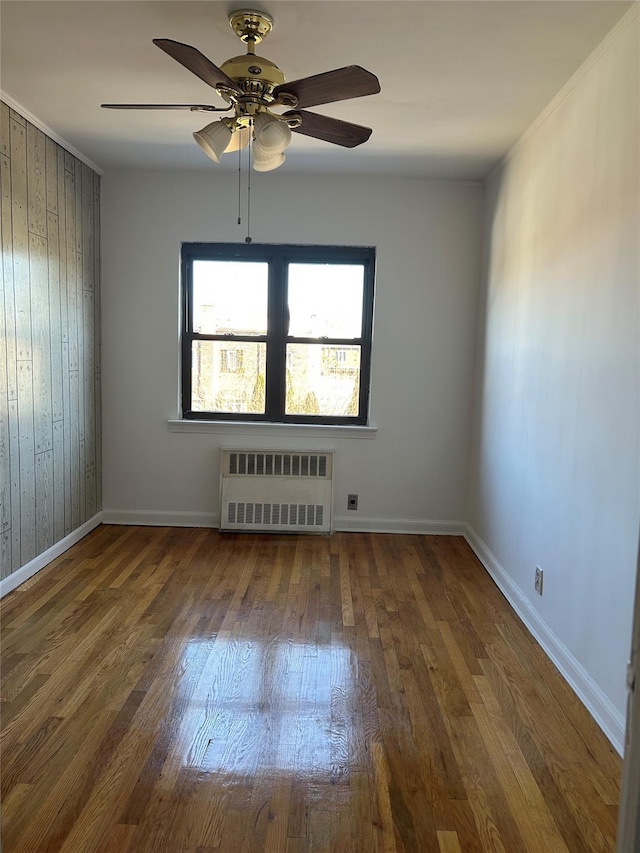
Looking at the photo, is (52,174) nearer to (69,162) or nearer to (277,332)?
(69,162)

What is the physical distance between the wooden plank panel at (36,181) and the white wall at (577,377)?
279 cm

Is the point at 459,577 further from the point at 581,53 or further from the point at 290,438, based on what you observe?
the point at 581,53

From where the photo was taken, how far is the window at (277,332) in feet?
15.3

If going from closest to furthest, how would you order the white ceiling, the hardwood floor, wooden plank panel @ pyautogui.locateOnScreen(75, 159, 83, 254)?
the hardwood floor
the white ceiling
wooden plank panel @ pyautogui.locateOnScreen(75, 159, 83, 254)

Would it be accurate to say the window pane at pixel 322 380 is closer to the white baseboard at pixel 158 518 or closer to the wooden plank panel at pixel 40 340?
the white baseboard at pixel 158 518

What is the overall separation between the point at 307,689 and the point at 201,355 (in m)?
2.87

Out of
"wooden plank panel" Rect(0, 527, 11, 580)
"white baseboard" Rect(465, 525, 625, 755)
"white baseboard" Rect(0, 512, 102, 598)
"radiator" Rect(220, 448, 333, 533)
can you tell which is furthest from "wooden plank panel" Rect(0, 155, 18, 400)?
"white baseboard" Rect(465, 525, 625, 755)

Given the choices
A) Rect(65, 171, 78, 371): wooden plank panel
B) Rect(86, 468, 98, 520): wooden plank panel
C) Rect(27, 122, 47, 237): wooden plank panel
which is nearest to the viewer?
Rect(27, 122, 47, 237): wooden plank panel

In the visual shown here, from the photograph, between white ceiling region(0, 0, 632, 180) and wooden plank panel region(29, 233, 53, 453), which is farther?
wooden plank panel region(29, 233, 53, 453)

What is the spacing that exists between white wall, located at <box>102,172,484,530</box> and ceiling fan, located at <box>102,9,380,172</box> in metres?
2.11

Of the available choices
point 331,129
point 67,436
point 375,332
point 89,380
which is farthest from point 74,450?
point 331,129

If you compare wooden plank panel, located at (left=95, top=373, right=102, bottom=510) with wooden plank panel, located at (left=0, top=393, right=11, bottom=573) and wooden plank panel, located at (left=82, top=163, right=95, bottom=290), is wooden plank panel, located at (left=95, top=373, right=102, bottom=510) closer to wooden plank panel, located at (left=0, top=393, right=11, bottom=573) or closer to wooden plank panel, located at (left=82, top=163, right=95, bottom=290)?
wooden plank panel, located at (left=82, top=163, right=95, bottom=290)

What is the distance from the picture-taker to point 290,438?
4.71 meters

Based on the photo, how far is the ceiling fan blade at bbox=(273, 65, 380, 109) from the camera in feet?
6.61
